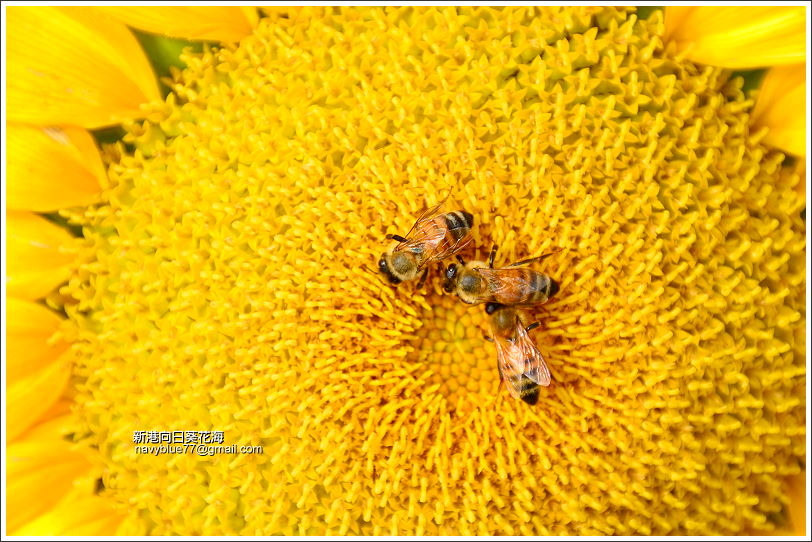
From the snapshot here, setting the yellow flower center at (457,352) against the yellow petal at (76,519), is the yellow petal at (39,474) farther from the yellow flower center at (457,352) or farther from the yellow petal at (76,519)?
the yellow flower center at (457,352)

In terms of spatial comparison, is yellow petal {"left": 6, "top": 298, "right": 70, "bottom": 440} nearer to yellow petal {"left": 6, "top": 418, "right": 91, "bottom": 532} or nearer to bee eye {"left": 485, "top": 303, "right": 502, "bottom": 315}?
yellow petal {"left": 6, "top": 418, "right": 91, "bottom": 532}

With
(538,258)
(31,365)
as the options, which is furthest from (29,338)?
(538,258)

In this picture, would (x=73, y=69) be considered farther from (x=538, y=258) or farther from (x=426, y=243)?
(x=538, y=258)

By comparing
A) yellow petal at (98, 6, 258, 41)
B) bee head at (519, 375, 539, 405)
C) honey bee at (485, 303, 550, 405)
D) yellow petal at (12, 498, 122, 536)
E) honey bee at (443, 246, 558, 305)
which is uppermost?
yellow petal at (98, 6, 258, 41)

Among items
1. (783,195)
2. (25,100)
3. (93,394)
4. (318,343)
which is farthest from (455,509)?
(25,100)

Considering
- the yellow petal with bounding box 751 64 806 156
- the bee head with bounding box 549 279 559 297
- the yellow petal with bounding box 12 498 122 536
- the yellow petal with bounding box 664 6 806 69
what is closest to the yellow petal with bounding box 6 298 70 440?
the yellow petal with bounding box 12 498 122 536

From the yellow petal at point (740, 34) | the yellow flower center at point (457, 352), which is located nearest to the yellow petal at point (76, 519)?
the yellow flower center at point (457, 352)
